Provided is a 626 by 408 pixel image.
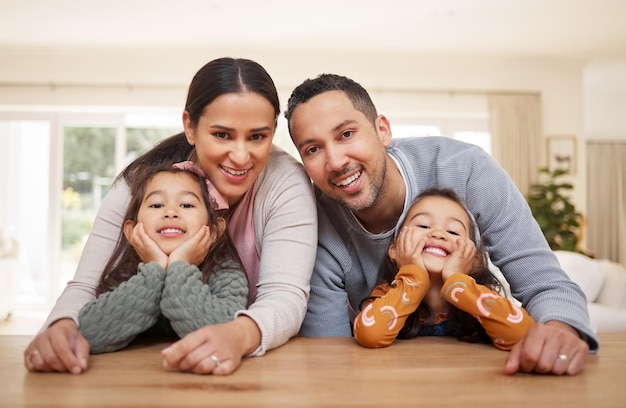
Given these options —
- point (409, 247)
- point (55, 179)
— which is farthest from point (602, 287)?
point (55, 179)

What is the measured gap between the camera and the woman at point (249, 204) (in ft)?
4.37

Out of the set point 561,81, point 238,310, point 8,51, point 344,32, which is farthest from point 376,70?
point 238,310

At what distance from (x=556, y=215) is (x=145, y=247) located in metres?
6.85

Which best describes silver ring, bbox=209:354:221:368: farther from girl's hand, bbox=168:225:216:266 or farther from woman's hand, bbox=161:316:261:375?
girl's hand, bbox=168:225:216:266

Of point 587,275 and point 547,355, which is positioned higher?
point 547,355

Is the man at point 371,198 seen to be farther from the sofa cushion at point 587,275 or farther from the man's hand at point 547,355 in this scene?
the sofa cushion at point 587,275

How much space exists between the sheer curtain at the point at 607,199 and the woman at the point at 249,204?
1123 centimetres

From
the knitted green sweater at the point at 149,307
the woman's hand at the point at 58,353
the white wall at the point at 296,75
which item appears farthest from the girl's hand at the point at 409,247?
the white wall at the point at 296,75

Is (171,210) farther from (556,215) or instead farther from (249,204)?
(556,215)

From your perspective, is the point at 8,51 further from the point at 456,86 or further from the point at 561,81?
Result: the point at 561,81

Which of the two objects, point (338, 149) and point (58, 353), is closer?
point (58, 353)

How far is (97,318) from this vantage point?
126 cm

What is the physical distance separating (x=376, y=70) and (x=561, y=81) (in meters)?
2.55

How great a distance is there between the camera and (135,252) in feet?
4.83
